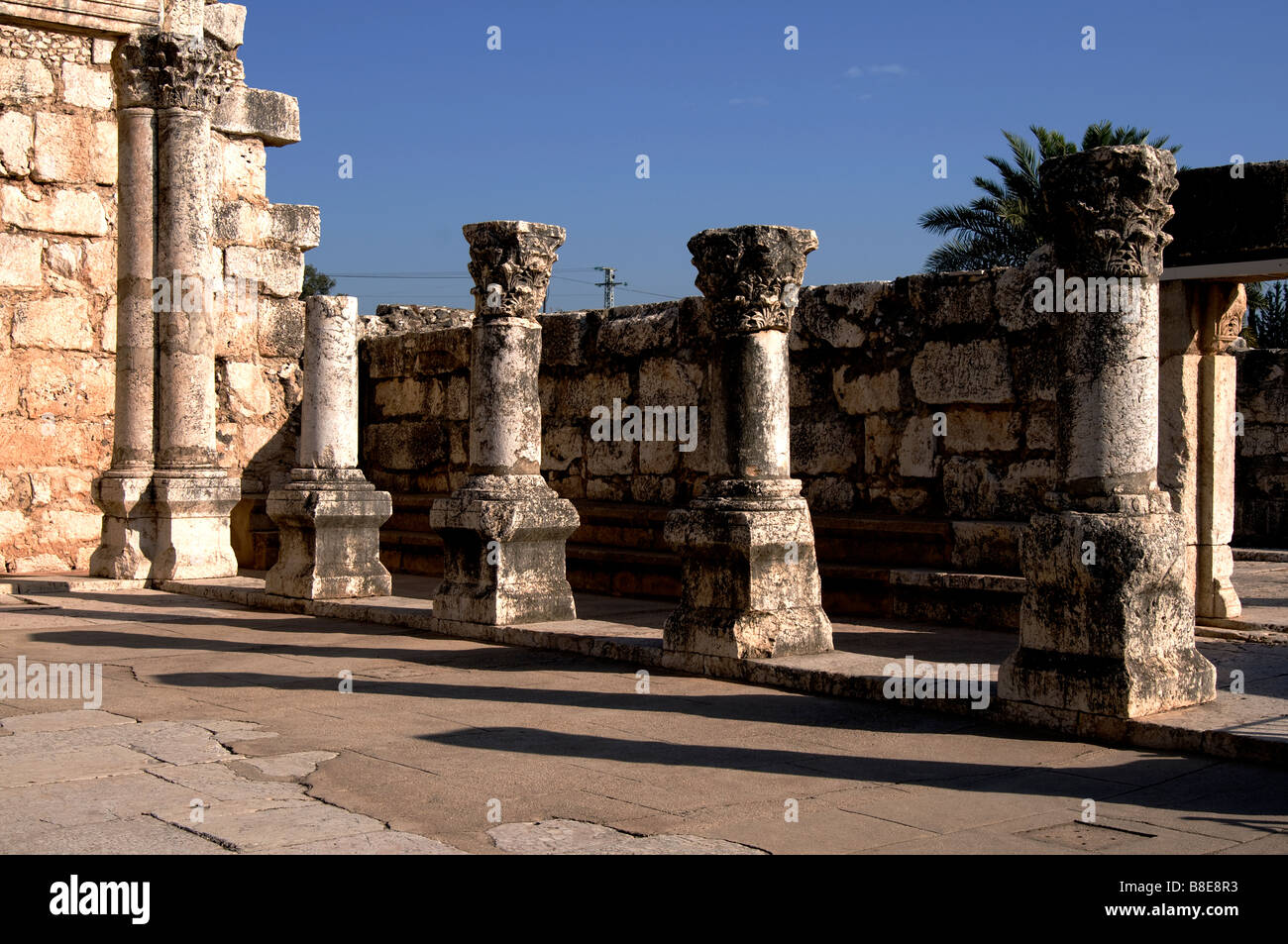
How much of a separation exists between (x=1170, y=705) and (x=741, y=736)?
6.09ft

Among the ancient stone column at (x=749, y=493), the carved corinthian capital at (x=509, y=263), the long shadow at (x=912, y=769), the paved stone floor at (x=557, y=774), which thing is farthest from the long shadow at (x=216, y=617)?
the long shadow at (x=912, y=769)

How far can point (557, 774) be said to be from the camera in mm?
5418

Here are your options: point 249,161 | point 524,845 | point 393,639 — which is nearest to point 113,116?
point 249,161

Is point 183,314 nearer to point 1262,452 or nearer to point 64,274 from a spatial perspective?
point 64,274

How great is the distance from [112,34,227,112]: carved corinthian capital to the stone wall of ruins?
1.65 feet

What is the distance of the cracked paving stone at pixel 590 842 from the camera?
435 centimetres

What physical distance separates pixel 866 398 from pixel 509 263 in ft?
9.09

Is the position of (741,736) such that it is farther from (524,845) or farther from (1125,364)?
(1125,364)

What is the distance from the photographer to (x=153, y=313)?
476 inches

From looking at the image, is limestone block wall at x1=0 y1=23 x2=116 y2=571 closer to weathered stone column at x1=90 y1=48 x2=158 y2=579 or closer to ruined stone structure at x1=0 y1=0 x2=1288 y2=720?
ruined stone structure at x1=0 y1=0 x2=1288 y2=720

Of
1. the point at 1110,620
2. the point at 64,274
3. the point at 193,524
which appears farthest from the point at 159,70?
the point at 1110,620

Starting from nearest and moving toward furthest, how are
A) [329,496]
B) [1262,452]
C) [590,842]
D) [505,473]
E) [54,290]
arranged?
[590,842]
[505,473]
[329,496]
[54,290]
[1262,452]

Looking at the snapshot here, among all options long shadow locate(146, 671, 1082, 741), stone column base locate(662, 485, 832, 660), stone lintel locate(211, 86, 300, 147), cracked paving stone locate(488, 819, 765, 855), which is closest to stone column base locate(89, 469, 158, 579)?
stone lintel locate(211, 86, 300, 147)

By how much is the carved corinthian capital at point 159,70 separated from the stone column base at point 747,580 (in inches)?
267
